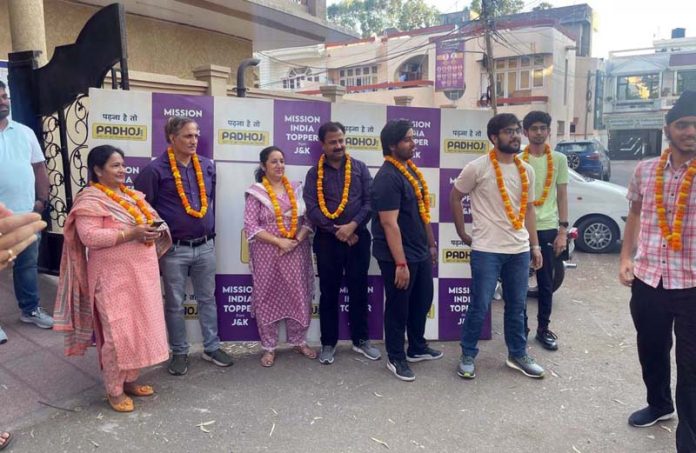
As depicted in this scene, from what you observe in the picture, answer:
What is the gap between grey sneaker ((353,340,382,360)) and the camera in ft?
13.8

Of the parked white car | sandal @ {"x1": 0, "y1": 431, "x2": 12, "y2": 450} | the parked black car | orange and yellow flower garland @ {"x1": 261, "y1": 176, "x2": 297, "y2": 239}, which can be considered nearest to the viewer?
sandal @ {"x1": 0, "y1": 431, "x2": 12, "y2": 450}

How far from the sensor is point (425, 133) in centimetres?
443

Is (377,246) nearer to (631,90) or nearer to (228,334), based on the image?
(228,334)

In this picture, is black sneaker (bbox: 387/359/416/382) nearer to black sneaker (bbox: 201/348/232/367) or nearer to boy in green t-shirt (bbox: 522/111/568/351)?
black sneaker (bbox: 201/348/232/367)

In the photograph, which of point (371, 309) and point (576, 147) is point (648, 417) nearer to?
point (371, 309)

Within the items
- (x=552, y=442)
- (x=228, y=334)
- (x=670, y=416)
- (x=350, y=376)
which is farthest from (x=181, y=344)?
(x=670, y=416)

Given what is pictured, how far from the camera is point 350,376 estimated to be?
12.9 ft

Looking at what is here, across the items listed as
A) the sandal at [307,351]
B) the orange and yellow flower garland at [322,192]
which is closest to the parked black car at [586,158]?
the orange and yellow flower garland at [322,192]

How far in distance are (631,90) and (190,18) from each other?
35011mm

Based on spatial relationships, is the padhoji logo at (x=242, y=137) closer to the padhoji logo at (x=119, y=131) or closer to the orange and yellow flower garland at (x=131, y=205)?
the padhoji logo at (x=119, y=131)

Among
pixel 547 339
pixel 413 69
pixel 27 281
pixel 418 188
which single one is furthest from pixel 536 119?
pixel 413 69

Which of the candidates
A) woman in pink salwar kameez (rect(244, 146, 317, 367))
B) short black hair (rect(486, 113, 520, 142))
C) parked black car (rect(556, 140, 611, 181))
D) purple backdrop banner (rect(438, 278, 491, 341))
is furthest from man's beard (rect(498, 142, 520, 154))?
parked black car (rect(556, 140, 611, 181))

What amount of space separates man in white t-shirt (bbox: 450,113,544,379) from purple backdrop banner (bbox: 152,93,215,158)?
185 cm

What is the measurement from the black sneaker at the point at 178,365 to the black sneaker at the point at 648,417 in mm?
2865
